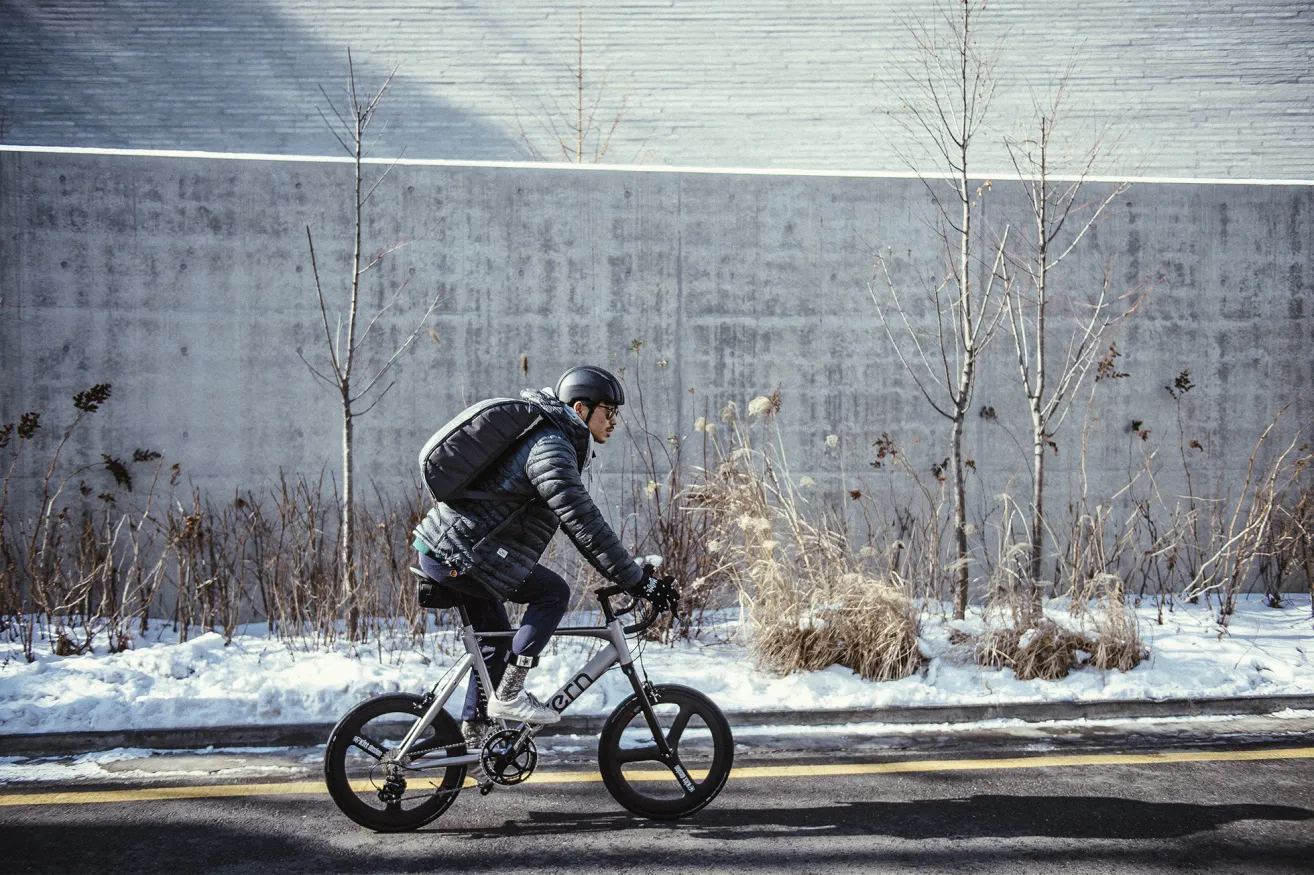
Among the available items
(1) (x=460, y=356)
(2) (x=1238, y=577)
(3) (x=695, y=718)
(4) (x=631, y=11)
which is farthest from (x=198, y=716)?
(4) (x=631, y=11)

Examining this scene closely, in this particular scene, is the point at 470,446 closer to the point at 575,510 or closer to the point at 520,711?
the point at 575,510

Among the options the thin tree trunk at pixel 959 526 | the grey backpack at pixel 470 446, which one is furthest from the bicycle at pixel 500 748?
the thin tree trunk at pixel 959 526

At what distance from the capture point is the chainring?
13.0 ft

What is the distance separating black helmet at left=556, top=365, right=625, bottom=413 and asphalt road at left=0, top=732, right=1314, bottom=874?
5.75 ft

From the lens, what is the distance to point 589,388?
13.5 ft

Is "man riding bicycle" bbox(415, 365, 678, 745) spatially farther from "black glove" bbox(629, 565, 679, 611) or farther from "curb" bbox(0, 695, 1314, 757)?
"curb" bbox(0, 695, 1314, 757)

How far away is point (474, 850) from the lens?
384 centimetres

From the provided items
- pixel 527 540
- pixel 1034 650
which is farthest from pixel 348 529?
pixel 1034 650

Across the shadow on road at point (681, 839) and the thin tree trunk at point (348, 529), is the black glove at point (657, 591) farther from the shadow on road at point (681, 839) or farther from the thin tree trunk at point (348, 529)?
the thin tree trunk at point (348, 529)

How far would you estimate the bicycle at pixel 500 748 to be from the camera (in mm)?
3922

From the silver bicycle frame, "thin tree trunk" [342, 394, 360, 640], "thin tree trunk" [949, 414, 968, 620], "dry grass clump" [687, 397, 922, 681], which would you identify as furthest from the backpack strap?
"thin tree trunk" [949, 414, 968, 620]

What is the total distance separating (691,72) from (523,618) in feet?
38.3

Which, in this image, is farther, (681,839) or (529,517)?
(529,517)

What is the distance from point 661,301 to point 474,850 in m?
5.75
